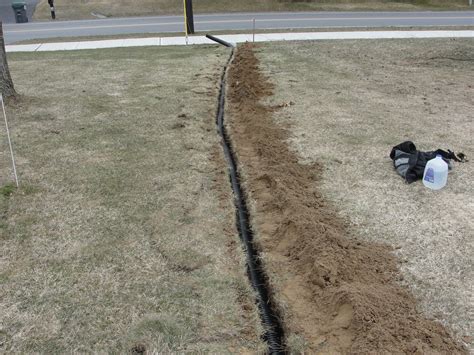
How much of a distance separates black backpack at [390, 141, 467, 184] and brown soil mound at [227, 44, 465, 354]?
1.01 metres

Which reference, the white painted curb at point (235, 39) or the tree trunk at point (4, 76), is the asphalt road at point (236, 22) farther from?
the tree trunk at point (4, 76)

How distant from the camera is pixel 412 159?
5.59 m

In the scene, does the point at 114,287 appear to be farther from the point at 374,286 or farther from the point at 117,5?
the point at 117,5

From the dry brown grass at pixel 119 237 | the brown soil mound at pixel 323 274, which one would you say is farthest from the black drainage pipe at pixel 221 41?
the brown soil mound at pixel 323 274

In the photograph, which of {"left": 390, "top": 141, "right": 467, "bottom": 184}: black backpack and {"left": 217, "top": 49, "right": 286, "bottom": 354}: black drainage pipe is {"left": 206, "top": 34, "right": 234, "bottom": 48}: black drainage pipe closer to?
{"left": 217, "top": 49, "right": 286, "bottom": 354}: black drainage pipe

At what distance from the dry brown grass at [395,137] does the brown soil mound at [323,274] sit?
0.66 ft

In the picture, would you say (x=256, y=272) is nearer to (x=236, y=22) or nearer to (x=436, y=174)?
(x=436, y=174)

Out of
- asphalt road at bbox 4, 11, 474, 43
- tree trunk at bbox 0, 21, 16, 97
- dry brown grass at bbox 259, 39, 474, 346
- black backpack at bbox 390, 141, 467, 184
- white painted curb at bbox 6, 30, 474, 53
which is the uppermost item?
tree trunk at bbox 0, 21, 16, 97

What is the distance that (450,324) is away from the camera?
3447 millimetres

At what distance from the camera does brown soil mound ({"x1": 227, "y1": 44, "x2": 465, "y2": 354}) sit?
3.29 meters

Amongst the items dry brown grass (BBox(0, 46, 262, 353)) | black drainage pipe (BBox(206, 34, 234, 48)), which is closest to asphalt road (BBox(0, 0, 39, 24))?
black drainage pipe (BBox(206, 34, 234, 48))

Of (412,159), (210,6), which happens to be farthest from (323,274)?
(210,6)

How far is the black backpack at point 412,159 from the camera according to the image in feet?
18.1

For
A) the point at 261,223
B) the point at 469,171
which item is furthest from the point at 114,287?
the point at 469,171
